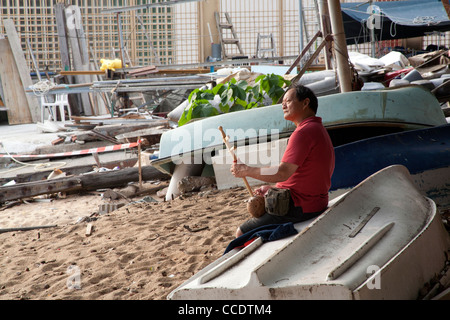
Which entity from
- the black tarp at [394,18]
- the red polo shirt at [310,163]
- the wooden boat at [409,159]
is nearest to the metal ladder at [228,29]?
the black tarp at [394,18]

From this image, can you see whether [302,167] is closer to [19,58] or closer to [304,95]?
[304,95]

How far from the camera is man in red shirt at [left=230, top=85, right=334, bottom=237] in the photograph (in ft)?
10.2

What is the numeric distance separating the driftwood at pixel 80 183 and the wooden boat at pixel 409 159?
11.0 feet

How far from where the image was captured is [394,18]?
14.2 m

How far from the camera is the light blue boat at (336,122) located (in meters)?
5.23

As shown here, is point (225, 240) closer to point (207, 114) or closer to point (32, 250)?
point (32, 250)

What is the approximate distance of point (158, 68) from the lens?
14.7m

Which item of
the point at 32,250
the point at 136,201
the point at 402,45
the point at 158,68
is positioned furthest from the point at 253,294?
the point at 402,45

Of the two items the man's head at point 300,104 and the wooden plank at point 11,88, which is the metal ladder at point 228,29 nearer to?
the wooden plank at point 11,88

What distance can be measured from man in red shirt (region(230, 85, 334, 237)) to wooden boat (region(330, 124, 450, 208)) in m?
1.59

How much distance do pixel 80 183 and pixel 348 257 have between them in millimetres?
5341

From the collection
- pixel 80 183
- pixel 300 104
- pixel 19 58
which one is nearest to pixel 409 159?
pixel 300 104

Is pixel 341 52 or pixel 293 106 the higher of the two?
pixel 341 52

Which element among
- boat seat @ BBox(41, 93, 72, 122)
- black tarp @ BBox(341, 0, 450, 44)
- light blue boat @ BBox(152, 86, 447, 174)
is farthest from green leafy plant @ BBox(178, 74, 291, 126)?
boat seat @ BBox(41, 93, 72, 122)
